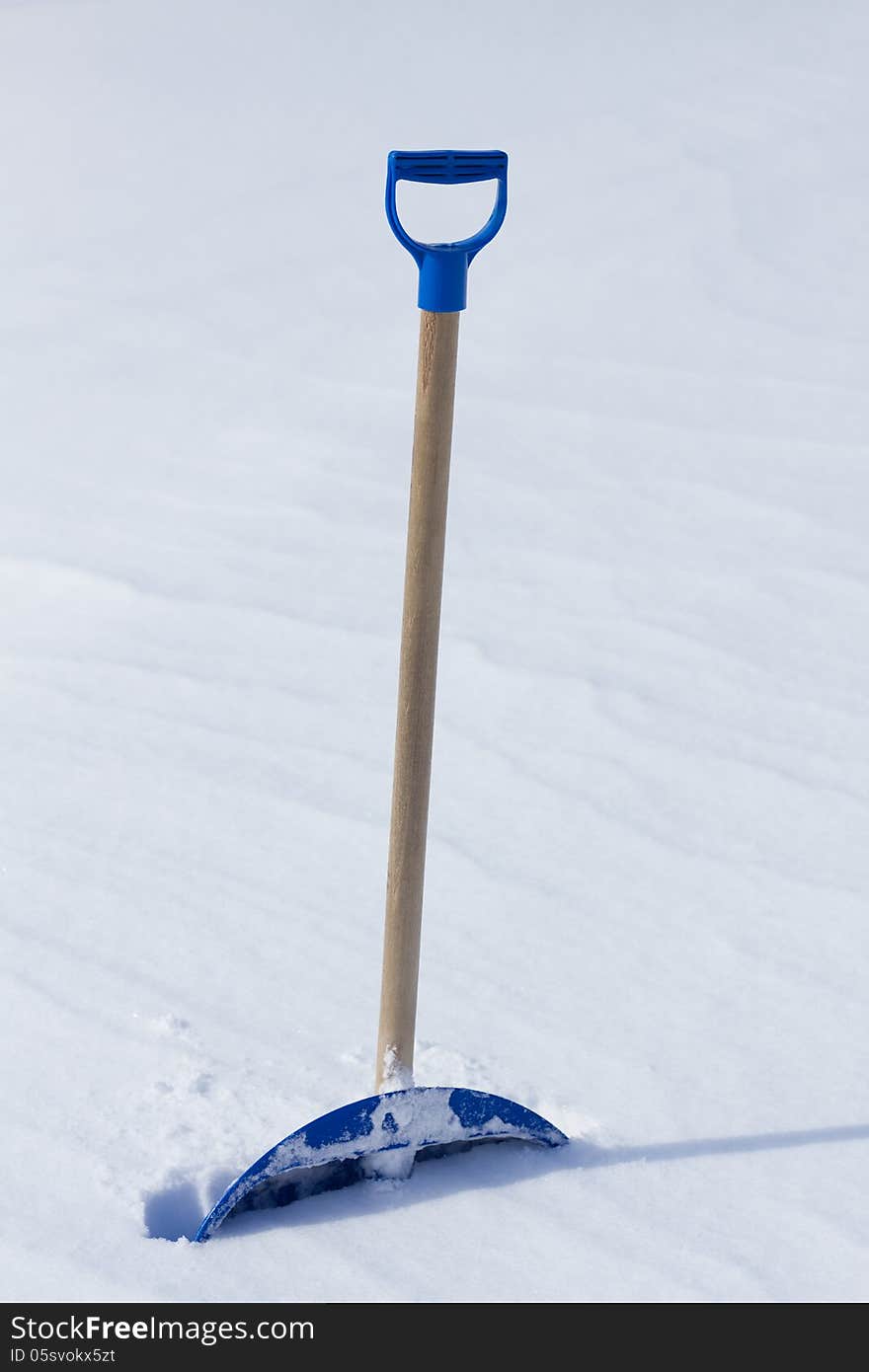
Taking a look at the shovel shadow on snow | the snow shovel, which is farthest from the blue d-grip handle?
the shovel shadow on snow

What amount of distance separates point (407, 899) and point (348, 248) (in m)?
4.57

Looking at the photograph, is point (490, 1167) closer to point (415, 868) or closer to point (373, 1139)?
point (373, 1139)

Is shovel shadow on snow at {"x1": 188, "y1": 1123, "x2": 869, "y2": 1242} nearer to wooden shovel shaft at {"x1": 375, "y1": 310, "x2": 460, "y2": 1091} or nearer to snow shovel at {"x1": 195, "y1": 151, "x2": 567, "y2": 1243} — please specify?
snow shovel at {"x1": 195, "y1": 151, "x2": 567, "y2": 1243}

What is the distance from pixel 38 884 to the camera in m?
2.77

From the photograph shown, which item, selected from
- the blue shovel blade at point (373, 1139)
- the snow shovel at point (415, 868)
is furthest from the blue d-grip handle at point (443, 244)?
the blue shovel blade at point (373, 1139)

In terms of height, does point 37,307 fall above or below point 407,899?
above

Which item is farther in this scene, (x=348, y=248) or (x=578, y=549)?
(x=348, y=248)

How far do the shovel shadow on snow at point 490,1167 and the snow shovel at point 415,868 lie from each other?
2cm

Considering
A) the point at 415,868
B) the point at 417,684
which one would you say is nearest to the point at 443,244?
the point at 417,684

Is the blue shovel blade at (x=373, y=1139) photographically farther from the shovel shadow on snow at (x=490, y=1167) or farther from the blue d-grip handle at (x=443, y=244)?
the blue d-grip handle at (x=443, y=244)

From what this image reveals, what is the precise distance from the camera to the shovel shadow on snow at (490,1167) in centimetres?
208

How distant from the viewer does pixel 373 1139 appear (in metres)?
2.10
